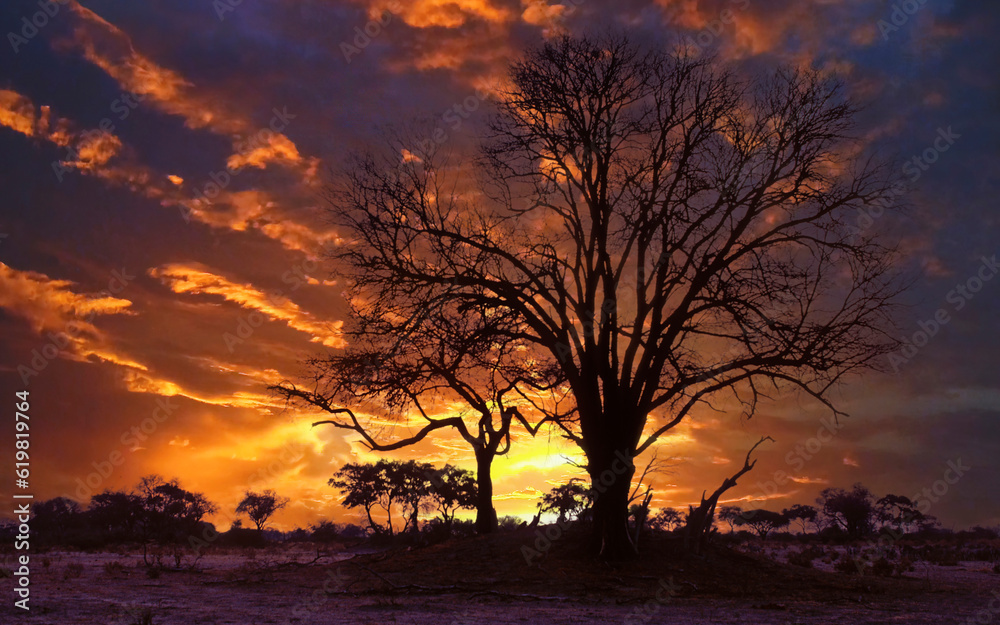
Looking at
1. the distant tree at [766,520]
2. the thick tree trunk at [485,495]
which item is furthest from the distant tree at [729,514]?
the thick tree trunk at [485,495]

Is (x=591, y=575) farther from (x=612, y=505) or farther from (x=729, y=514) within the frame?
(x=729, y=514)

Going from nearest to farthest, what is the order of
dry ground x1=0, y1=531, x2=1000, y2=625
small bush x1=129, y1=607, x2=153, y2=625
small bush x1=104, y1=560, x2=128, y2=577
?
small bush x1=129, y1=607, x2=153, y2=625 → dry ground x1=0, y1=531, x2=1000, y2=625 → small bush x1=104, y1=560, x2=128, y2=577

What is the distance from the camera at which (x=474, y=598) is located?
1199 centimetres

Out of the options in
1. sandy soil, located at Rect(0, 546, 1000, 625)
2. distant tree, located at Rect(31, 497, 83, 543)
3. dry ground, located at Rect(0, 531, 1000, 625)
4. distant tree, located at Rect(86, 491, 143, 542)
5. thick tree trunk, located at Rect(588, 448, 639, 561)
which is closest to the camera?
sandy soil, located at Rect(0, 546, 1000, 625)

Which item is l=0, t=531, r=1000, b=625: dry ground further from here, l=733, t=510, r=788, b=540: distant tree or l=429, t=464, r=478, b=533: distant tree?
l=733, t=510, r=788, b=540: distant tree

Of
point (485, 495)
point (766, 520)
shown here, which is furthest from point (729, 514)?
point (485, 495)

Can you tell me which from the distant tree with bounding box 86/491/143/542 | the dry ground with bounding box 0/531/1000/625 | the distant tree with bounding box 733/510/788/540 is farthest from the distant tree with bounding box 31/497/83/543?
the distant tree with bounding box 733/510/788/540

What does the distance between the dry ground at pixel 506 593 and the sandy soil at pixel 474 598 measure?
0.09ft

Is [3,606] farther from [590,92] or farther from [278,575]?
[590,92]

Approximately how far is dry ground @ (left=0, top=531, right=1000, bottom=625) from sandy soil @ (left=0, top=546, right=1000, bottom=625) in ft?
0.09

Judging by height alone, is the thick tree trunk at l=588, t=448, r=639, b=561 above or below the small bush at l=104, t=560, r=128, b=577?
above

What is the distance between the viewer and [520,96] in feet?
54.3

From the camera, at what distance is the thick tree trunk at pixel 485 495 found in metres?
24.5

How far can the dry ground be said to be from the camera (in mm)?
9562
